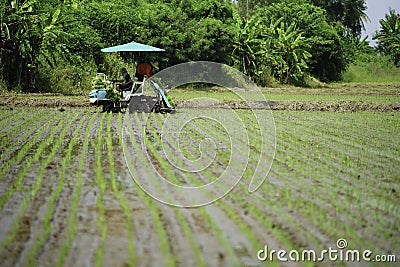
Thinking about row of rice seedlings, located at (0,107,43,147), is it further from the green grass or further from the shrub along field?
the green grass

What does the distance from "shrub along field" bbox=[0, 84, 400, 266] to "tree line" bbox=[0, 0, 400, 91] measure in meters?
8.23

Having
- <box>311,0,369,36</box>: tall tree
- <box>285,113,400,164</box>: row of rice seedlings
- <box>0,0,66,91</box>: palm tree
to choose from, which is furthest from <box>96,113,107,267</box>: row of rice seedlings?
<box>311,0,369,36</box>: tall tree

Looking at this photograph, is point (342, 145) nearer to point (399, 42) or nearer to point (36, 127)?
point (36, 127)

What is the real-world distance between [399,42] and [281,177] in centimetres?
2763

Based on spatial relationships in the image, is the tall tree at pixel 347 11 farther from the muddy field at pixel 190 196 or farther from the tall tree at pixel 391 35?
the muddy field at pixel 190 196

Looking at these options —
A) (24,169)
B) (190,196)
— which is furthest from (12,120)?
(190,196)

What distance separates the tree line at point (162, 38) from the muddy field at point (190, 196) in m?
7.98

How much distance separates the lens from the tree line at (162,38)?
16.8m

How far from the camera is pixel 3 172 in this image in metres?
5.83

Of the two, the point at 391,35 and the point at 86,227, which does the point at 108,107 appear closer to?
the point at 86,227

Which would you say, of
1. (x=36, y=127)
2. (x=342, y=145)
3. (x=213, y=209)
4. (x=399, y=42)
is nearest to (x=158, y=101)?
(x=36, y=127)

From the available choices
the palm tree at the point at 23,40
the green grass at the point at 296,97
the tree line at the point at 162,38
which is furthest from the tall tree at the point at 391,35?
the palm tree at the point at 23,40

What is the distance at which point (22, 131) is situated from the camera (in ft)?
29.7

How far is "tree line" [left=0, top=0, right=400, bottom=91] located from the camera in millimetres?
16809
